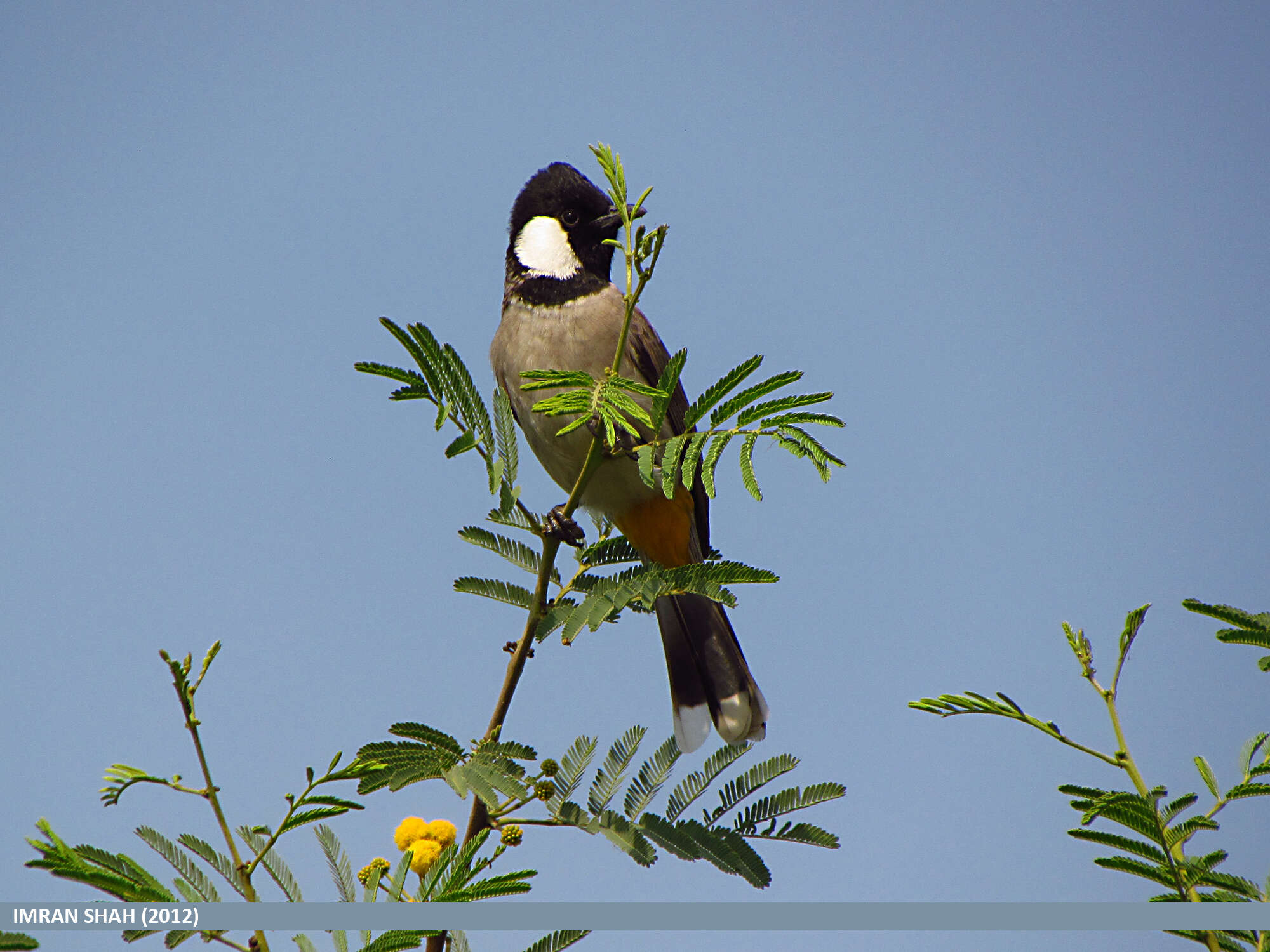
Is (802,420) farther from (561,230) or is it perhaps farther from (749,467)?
(561,230)

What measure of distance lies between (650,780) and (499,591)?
54 centimetres


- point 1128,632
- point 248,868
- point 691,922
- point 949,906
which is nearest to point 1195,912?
point 1128,632

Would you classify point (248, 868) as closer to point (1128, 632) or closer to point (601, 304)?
point (1128, 632)

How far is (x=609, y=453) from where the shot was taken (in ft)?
6.80

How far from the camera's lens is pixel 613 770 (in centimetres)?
218

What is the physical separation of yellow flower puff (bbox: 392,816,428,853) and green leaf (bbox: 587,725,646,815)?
335 millimetres

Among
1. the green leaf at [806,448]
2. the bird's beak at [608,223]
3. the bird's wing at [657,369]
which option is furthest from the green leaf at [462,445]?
the bird's beak at [608,223]

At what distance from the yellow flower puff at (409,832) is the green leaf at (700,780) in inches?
20.6

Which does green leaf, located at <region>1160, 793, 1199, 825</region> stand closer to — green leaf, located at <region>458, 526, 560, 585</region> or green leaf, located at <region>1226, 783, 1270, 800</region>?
green leaf, located at <region>1226, 783, 1270, 800</region>

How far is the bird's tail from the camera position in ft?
12.9

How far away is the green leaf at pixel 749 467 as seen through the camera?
1.91 meters

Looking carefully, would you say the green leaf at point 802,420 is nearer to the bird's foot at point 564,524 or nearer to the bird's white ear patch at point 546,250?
the bird's foot at point 564,524

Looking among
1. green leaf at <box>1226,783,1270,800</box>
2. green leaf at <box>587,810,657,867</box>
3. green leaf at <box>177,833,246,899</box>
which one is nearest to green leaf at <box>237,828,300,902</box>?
green leaf at <box>177,833,246,899</box>

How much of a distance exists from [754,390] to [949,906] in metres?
1.13
